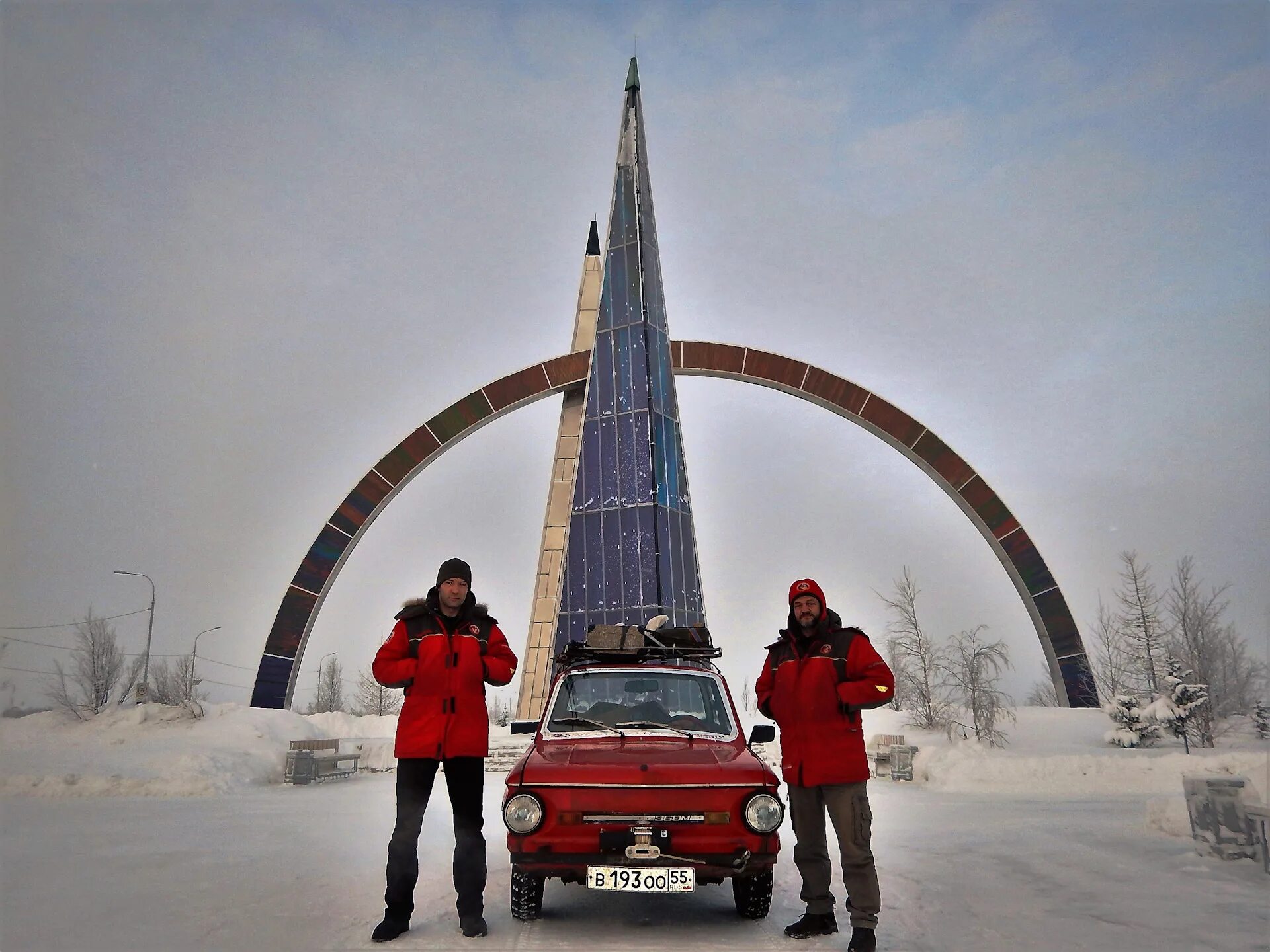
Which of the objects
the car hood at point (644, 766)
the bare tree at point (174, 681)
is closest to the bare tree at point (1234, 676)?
the car hood at point (644, 766)

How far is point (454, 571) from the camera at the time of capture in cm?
491

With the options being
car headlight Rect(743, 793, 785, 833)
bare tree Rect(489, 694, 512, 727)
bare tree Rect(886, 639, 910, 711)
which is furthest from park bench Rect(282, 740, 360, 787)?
bare tree Rect(886, 639, 910, 711)

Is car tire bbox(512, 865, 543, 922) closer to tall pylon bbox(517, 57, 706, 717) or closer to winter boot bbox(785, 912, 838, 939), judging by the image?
winter boot bbox(785, 912, 838, 939)

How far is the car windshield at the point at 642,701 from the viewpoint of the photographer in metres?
5.36

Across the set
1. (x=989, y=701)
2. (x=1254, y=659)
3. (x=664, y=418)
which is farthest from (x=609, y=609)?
(x=1254, y=659)

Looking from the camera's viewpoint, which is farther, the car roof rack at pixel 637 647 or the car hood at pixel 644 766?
the car roof rack at pixel 637 647

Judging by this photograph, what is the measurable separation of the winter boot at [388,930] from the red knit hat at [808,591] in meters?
2.91

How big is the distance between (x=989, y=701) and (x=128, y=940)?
75.7 ft

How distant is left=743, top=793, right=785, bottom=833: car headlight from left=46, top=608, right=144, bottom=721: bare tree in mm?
27296

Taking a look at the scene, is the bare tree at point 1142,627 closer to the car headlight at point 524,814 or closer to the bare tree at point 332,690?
the car headlight at point 524,814

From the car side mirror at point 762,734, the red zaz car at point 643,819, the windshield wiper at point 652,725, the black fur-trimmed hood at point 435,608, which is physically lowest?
the red zaz car at point 643,819

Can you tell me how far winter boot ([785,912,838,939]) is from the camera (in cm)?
446

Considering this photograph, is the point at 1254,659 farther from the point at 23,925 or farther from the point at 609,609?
the point at 23,925

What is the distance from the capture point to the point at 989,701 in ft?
75.0
